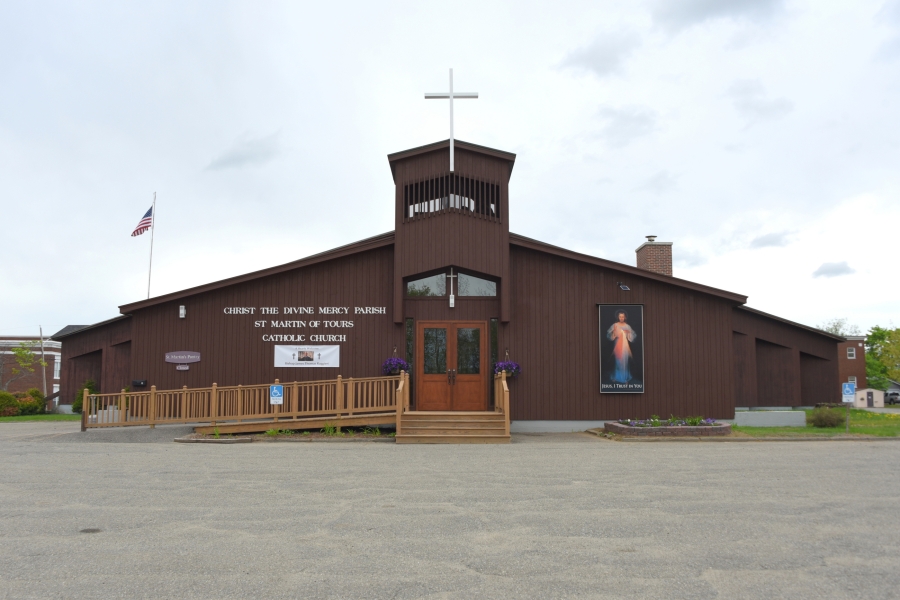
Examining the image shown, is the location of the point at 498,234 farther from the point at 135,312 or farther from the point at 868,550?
the point at 868,550

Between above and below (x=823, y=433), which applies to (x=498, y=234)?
above

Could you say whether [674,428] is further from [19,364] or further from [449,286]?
[19,364]

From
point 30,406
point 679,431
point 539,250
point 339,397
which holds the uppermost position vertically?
point 539,250

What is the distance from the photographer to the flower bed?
1548cm

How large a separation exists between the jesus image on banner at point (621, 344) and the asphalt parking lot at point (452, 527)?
19.8 feet

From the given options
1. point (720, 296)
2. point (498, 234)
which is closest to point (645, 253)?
point (720, 296)

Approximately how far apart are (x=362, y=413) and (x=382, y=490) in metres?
8.19

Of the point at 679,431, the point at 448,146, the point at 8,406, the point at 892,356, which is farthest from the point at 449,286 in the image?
the point at 892,356

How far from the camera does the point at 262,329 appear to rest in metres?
17.9

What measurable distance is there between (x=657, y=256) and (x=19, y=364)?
3804 cm

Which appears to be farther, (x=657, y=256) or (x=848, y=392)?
(x=657, y=256)

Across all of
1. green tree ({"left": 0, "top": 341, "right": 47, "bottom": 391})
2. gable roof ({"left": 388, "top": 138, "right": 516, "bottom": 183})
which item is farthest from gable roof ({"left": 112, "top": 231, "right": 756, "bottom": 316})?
green tree ({"left": 0, "top": 341, "right": 47, "bottom": 391})

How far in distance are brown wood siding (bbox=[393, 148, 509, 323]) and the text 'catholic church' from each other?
0.03m

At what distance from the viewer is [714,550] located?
5871 millimetres
